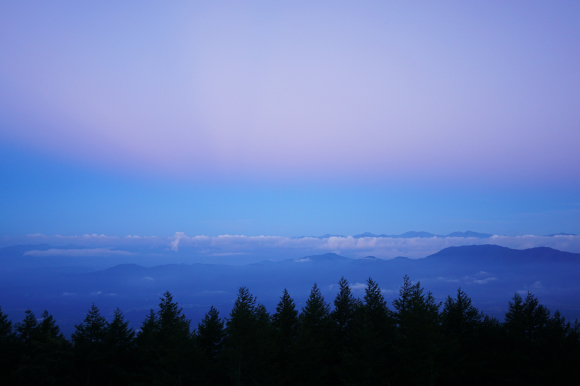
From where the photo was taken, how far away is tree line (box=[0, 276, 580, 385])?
28.5m

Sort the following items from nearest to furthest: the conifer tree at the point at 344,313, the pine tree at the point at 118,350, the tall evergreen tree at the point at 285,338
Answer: the tall evergreen tree at the point at 285,338 < the pine tree at the point at 118,350 < the conifer tree at the point at 344,313

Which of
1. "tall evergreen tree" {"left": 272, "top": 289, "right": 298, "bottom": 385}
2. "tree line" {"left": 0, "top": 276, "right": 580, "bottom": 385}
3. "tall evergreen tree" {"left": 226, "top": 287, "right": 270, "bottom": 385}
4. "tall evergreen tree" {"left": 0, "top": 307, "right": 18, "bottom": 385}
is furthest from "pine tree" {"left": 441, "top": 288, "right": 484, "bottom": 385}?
"tall evergreen tree" {"left": 0, "top": 307, "right": 18, "bottom": 385}

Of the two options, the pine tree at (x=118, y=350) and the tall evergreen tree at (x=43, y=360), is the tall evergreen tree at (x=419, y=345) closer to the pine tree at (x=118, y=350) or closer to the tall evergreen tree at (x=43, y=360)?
the pine tree at (x=118, y=350)

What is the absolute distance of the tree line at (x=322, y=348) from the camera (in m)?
28.5

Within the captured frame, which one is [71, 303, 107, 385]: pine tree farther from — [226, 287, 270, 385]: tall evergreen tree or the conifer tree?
the conifer tree

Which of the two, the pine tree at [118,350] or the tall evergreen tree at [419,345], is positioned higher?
the tall evergreen tree at [419,345]

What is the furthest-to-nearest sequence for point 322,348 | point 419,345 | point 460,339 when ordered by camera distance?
1. point 460,339
2. point 322,348
3. point 419,345

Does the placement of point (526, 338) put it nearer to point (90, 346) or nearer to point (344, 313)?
Answer: point (344, 313)

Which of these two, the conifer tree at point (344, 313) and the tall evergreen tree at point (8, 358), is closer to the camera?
the tall evergreen tree at point (8, 358)

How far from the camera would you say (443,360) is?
29344mm

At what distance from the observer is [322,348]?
1260 inches

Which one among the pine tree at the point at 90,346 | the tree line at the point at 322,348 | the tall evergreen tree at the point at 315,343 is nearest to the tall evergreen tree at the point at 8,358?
the tree line at the point at 322,348

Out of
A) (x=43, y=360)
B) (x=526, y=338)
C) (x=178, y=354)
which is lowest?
(x=43, y=360)

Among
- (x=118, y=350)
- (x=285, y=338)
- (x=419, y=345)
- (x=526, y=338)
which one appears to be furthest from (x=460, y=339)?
(x=118, y=350)
